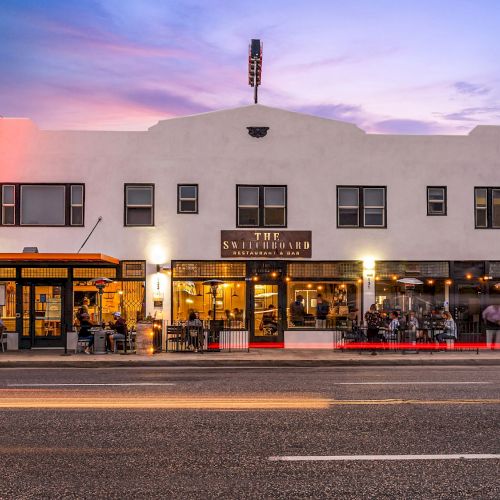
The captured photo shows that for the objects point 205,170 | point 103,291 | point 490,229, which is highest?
point 205,170

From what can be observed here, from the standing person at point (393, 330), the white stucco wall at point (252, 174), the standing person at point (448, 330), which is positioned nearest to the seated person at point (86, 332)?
the white stucco wall at point (252, 174)

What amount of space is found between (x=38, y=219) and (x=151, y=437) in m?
17.3

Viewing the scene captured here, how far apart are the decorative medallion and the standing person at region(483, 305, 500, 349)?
32.5 ft

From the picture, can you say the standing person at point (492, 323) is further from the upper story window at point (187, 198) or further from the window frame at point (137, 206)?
the window frame at point (137, 206)

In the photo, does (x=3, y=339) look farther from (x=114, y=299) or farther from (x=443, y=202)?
(x=443, y=202)

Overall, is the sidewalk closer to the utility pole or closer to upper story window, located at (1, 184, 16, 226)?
upper story window, located at (1, 184, 16, 226)

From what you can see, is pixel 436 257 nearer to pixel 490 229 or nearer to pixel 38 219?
pixel 490 229

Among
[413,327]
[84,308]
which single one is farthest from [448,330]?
[84,308]

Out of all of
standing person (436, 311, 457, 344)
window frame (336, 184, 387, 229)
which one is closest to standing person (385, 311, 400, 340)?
standing person (436, 311, 457, 344)

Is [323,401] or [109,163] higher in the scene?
[109,163]

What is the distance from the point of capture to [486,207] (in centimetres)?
2542

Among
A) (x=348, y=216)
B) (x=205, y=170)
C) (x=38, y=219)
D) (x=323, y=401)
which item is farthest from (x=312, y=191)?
(x=323, y=401)

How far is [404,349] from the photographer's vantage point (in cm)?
2228

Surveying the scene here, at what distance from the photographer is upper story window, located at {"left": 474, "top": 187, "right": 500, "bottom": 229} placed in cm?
2538
